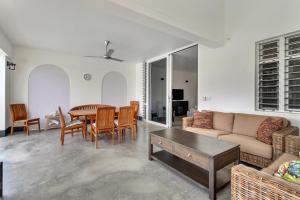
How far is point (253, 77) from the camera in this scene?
3213mm

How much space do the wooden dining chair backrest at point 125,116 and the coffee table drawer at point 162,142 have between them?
4.40ft

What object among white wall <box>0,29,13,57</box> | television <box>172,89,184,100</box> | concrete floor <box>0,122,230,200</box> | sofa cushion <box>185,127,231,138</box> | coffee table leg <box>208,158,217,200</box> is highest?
white wall <box>0,29,13,57</box>

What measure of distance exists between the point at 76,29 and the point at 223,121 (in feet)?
12.9

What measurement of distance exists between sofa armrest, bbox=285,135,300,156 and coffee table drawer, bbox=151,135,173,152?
1.59 meters

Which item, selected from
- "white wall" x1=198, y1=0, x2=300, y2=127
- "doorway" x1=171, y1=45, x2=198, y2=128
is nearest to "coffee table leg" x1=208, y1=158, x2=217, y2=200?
"white wall" x1=198, y1=0, x2=300, y2=127

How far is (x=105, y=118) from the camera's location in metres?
3.62

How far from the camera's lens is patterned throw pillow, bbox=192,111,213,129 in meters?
3.48

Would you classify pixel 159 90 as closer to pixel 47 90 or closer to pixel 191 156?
pixel 47 90

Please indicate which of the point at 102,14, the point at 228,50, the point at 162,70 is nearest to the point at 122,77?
the point at 162,70

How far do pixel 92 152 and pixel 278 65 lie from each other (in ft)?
13.0

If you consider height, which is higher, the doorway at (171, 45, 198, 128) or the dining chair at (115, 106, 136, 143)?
the doorway at (171, 45, 198, 128)

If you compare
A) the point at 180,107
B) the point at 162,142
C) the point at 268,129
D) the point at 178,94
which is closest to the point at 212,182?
the point at 162,142

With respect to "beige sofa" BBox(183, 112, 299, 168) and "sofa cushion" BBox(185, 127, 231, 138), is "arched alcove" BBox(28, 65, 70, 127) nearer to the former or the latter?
"beige sofa" BBox(183, 112, 299, 168)

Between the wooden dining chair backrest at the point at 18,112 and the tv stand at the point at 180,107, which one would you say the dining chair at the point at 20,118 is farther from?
the tv stand at the point at 180,107
